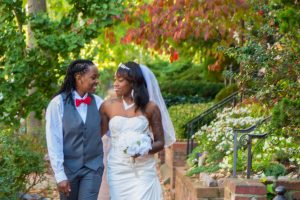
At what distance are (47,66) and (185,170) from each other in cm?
242

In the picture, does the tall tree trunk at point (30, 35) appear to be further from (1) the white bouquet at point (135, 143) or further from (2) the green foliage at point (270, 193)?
(1) the white bouquet at point (135, 143)

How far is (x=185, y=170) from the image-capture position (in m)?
11.9

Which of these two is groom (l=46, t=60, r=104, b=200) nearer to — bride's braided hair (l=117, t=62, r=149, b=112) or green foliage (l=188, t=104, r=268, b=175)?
bride's braided hair (l=117, t=62, r=149, b=112)

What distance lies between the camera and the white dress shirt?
708 centimetres

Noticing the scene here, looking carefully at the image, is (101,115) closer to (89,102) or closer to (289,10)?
(89,102)

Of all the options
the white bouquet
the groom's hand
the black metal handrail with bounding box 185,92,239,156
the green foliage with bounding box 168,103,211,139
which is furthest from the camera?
the green foliage with bounding box 168,103,211,139

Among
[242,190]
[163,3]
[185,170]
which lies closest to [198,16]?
[163,3]

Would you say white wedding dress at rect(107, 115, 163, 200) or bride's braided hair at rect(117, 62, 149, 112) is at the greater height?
bride's braided hair at rect(117, 62, 149, 112)

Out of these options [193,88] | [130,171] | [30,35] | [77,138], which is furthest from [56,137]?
[193,88]

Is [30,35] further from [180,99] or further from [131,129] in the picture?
[180,99]

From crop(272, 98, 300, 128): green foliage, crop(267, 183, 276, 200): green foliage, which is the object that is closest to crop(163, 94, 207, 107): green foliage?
crop(267, 183, 276, 200): green foliage

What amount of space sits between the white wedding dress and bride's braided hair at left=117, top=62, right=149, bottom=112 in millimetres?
134

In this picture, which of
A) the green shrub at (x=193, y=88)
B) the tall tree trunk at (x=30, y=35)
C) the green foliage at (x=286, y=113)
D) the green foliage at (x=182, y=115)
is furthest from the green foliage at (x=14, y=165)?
the green shrub at (x=193, y=88)

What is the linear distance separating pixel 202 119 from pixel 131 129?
22.9 ft
